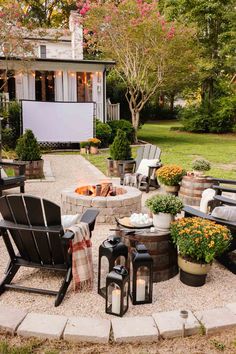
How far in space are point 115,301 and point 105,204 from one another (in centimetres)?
243

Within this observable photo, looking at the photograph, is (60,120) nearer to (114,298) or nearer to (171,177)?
(171,177)

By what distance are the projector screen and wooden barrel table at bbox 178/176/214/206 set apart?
30.3 ft

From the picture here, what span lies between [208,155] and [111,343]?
1091 centimetres

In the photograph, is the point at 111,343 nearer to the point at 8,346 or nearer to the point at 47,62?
the point at 8,346

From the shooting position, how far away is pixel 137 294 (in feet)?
10.6

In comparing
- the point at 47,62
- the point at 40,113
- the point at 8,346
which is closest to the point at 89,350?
the point at 8,346

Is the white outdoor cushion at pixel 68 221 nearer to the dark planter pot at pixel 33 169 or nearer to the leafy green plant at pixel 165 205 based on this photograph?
the leafy green plant at pixel 165 205

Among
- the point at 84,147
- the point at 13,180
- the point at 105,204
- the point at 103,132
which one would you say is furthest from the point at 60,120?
the point at 105,204

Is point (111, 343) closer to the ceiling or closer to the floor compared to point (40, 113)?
closer to the floor

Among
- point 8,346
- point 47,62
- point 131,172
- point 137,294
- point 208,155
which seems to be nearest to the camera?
point 8,346

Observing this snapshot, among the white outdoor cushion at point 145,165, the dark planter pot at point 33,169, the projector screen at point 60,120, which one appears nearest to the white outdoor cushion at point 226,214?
the white outdoor cushion at point 145,165

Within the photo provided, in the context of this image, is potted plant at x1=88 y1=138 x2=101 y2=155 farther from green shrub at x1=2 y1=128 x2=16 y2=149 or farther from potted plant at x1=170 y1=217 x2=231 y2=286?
potted plant at x1=170 y1=217 x2=231 y2=286

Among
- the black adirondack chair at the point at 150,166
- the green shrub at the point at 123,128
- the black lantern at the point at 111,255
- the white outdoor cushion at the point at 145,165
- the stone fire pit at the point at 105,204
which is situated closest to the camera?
the black lantern at the point at 111,255

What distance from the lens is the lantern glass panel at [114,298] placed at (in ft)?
9.94
